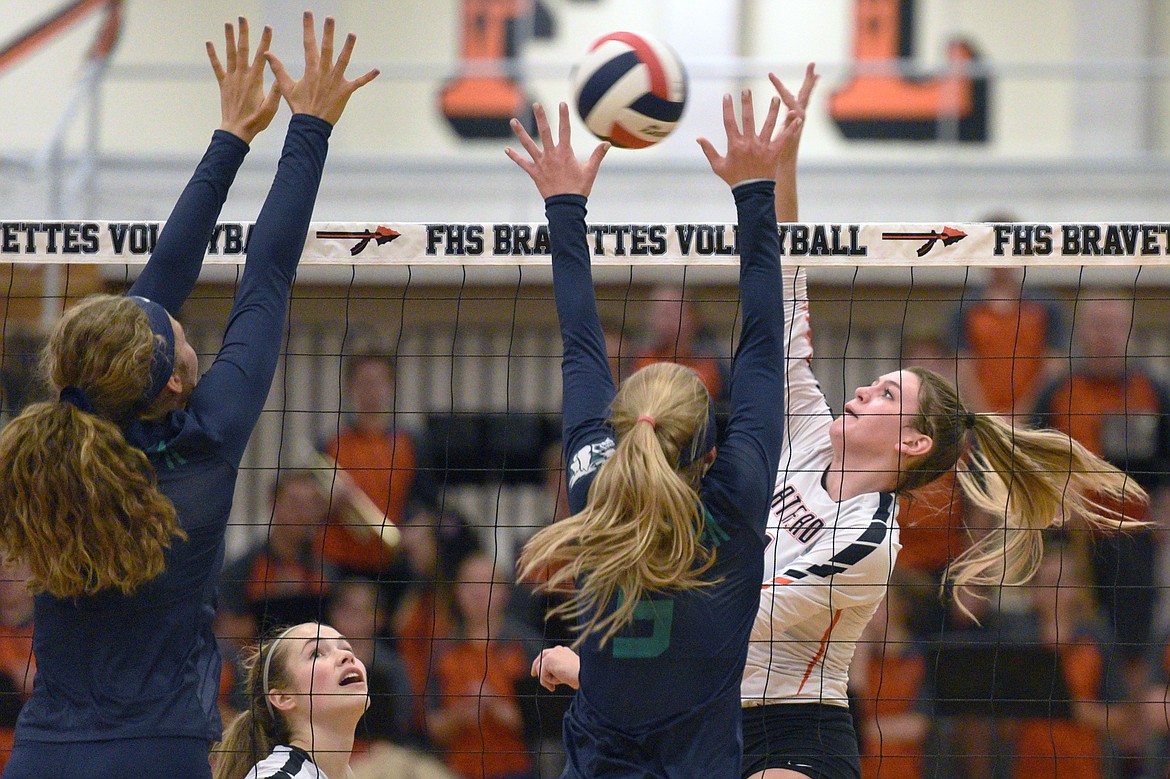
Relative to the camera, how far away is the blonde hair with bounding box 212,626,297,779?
151 inches

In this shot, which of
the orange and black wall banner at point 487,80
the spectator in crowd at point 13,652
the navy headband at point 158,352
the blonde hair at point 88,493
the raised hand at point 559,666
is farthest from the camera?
the orange and black wall banner at point 487,80

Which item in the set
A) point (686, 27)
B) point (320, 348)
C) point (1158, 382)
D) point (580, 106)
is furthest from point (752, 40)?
point (580, 106)

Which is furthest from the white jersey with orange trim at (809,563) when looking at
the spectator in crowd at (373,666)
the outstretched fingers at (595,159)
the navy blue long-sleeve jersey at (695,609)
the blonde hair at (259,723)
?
the spectator in crowd at (373,666)

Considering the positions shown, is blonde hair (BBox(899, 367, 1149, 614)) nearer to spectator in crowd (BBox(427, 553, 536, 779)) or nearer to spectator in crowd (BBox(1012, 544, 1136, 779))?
spectator in crowd (BBox(1012, 544, 1136, 779))

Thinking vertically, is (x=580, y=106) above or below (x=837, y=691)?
above

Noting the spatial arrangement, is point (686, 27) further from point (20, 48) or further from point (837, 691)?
point (837, 691)

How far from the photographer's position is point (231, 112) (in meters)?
3.29

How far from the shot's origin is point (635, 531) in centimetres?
278

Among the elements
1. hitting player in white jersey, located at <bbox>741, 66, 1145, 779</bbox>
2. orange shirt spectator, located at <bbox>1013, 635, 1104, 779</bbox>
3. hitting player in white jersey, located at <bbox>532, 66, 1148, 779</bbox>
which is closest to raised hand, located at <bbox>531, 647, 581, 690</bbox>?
hitting player in white jersey, located at <bbox>532, 66, 1148, 779</bbox>

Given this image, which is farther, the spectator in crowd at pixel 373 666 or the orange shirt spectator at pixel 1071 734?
the orange shirt spectator at pixel 1071 734

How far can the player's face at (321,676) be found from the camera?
381 cm

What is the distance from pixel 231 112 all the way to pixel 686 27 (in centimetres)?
794

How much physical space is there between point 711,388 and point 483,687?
6.04 feet

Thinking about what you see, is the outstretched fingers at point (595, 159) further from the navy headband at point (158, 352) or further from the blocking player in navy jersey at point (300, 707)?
the blocking player in navy jersey at point (300, 707)
